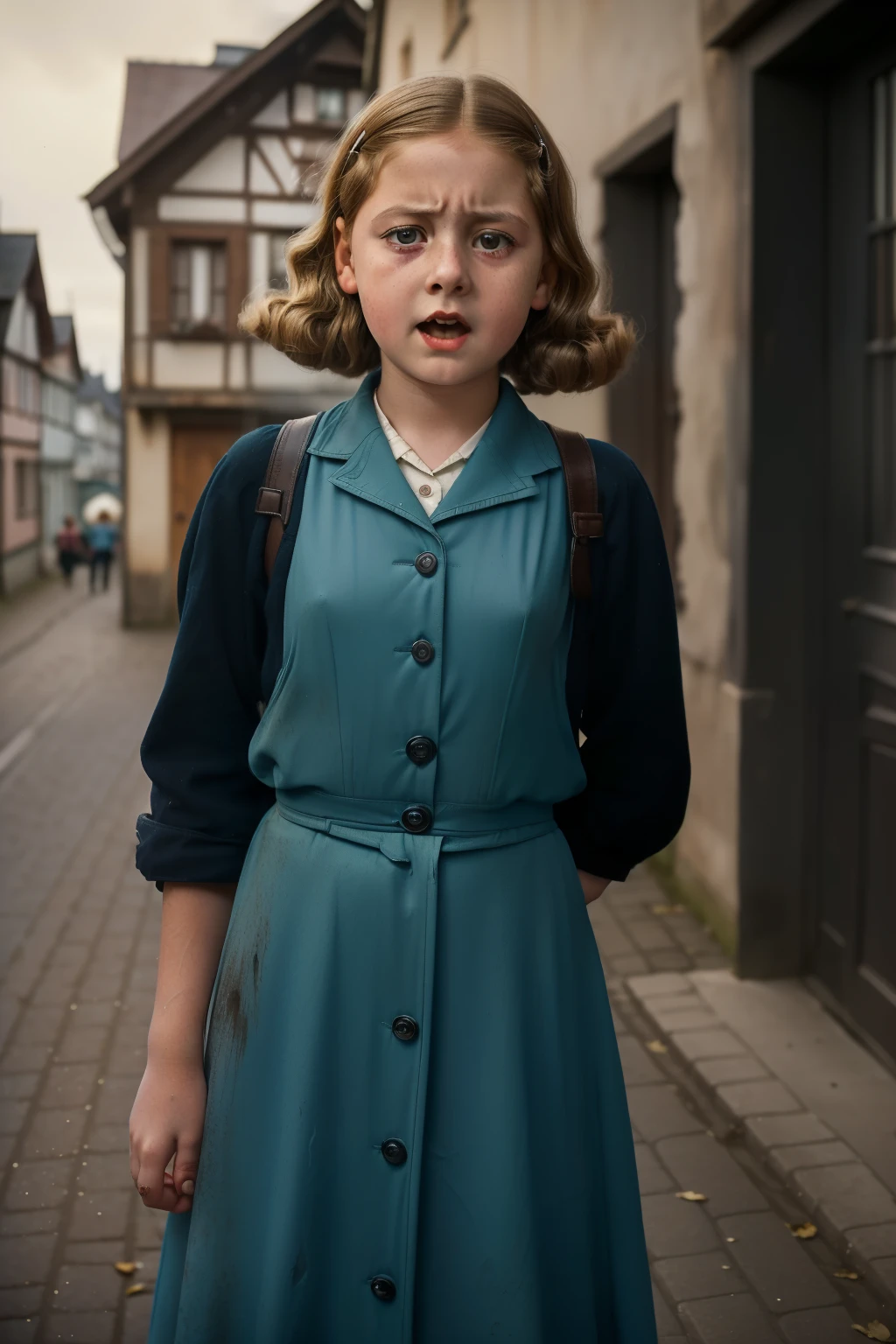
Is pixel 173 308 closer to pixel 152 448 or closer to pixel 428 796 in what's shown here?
pixel 152 448

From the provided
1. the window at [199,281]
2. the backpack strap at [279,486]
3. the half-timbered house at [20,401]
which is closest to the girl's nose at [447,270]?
the backpack strap at [279,486]

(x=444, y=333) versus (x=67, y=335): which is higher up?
(x=67, y=335)

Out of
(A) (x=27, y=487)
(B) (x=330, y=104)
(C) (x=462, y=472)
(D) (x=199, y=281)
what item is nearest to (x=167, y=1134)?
(C) (x=462, y=472)

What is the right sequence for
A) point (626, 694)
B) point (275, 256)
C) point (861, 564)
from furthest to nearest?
point (275, 256) < point (861, 564) < point (626, 694)

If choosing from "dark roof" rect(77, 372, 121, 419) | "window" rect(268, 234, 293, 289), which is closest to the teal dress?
"window" rect(268, 234, 293, 289)

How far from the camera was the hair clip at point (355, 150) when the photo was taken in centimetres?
160

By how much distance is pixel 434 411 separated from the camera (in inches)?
64.5

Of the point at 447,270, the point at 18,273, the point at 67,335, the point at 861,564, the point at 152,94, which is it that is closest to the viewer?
the point at 447,270

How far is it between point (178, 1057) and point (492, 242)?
1022 millimetres

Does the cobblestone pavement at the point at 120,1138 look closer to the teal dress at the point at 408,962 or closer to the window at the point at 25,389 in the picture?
the teal dress at the point at 408,962

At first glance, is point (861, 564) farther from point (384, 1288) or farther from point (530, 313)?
point (384, 1288)

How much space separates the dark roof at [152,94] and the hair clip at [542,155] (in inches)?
929

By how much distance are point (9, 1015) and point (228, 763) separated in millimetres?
3500

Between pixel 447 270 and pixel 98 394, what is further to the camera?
pixel 98 394
